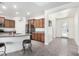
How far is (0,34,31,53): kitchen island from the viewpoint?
446cm

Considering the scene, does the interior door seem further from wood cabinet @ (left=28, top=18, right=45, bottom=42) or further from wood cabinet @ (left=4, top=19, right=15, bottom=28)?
wood cabinet @ (left=4, top=19, right=15, bottom=28)

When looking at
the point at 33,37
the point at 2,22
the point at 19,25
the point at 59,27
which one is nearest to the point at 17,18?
the point at 19,25

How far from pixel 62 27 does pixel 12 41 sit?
8.52m

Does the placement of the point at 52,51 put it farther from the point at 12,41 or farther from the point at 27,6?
the point at 27,6

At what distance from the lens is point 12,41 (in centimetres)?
470

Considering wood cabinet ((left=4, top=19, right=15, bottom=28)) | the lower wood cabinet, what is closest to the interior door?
the lower wood cabinet

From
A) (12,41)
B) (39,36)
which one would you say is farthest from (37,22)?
(12,41)

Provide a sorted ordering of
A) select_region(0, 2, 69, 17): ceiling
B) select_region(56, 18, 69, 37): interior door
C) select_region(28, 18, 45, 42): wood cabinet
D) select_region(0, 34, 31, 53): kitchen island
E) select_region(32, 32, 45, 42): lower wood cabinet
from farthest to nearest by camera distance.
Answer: select_region(56, 18, 69, 37): interior door < select_region(28, 18, 45, 42): wood cabinet < select_region(32, 32, 45, 42): lower wood cabinet < select_region(0, 2, 69, 17): ceiling < select_region(0, 34, 31, 53): kitchen island

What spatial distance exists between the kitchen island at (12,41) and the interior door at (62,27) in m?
7.75

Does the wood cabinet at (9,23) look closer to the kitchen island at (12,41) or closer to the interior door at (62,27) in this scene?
the kitchen island at (12,41)

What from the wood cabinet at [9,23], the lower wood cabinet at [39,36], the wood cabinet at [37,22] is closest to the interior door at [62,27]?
the wood cabinet at [37,22]

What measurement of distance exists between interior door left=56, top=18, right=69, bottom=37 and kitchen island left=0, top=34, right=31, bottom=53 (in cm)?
775

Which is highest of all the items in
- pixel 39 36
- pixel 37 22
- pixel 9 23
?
pixel 37 22

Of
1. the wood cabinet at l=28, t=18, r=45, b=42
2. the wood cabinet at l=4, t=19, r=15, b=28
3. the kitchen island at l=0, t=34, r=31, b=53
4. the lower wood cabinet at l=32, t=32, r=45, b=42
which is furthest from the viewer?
the wood cabinet at l=4, t=19, r=15, b=28
